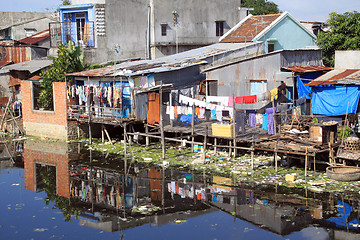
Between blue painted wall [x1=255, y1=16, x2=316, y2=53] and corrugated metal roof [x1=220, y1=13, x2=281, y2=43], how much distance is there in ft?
1.88

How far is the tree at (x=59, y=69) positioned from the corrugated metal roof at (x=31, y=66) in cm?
270

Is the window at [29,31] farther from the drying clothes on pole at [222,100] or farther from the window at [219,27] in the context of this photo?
the drying clothes on pole at [222,100]

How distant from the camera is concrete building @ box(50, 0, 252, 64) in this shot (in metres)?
28.6

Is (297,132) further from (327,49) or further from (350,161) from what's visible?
(327,49)

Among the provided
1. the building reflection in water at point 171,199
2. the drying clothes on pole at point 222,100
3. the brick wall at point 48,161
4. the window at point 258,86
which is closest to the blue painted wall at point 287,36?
the window at point 258,86

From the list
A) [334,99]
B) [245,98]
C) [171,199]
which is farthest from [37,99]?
[334,99]

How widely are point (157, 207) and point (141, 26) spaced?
18108 mm

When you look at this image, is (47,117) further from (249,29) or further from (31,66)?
(249,29)

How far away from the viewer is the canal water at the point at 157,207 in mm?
12648

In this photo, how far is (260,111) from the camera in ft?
62.0

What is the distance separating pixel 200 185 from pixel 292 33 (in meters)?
15.1

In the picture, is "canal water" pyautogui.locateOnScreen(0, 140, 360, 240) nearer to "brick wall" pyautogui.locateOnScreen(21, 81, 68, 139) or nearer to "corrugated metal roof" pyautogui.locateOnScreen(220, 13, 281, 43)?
"brick wall" pyautogui.locateOnScreen(21, 81, 68, 139)

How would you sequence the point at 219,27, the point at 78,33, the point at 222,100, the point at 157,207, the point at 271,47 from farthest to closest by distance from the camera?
the point at 219,27 → the point at 78,33 → the point at 271,47 → the point at 222,100 → the point at 157,207

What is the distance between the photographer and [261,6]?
188ft
